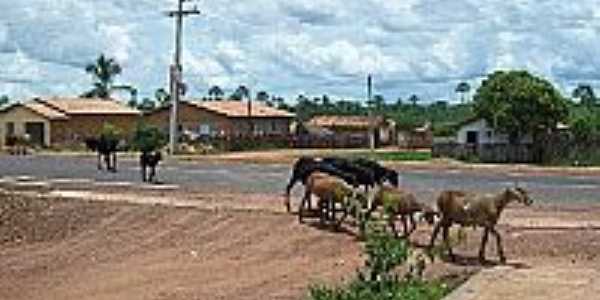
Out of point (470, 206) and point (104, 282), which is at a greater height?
point (470, 206)

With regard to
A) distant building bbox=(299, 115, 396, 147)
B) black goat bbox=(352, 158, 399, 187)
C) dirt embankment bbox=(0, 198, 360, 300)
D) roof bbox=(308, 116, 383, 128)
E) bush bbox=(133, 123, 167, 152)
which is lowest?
dirt embankment bbox=(0, 198, 360, 300)

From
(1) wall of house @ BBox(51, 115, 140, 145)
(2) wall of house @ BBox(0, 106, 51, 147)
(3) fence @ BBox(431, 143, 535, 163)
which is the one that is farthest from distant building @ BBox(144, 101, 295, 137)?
(3) fence @ BBox(431, 143, 535, 163)

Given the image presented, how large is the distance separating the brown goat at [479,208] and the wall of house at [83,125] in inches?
2887

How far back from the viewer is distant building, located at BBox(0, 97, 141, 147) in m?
94.4

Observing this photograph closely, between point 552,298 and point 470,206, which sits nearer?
point 552,298

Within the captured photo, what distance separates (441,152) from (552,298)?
53354mm

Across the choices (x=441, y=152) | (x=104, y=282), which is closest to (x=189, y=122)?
(x=441, y=152)

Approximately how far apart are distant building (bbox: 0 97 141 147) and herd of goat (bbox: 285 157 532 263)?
65692mm

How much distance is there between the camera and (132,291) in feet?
72.9

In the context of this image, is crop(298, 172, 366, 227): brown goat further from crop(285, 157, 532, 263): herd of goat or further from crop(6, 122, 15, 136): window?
crop(6, 122, 15, 136): window

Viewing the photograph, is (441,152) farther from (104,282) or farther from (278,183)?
(104,282)

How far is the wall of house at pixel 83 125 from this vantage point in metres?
93.9

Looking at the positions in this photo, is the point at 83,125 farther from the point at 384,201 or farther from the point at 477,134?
the point at 384,201

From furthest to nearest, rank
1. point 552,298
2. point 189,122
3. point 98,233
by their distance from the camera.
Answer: point 189,122 < point 98,233 < point 552,298
